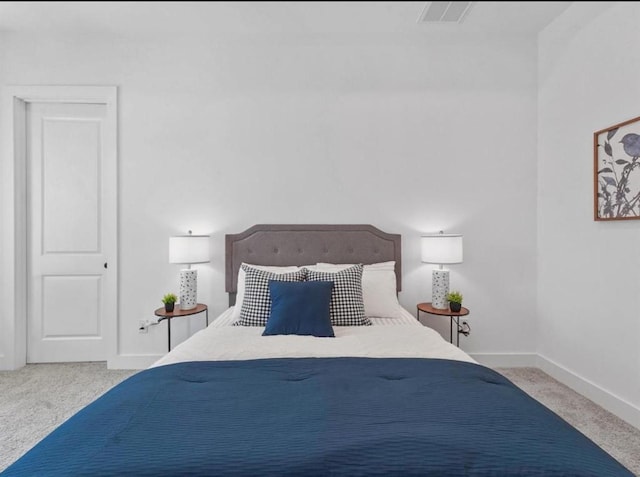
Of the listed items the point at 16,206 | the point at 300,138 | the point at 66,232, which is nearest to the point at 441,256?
the point at 300,138

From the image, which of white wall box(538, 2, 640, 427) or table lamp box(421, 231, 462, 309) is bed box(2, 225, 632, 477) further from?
white wall box(538, 2, 640, 427)

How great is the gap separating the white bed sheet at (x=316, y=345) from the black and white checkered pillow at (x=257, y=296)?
3.2 inches

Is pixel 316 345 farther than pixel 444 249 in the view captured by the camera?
No

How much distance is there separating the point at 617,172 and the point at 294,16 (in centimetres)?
215

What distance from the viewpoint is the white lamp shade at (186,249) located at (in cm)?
255

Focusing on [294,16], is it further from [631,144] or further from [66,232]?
[66,232]

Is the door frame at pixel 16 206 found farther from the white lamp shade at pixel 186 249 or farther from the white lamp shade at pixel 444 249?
the white lamp shade at pixel 444 249

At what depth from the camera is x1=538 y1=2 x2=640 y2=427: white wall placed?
2.07 m

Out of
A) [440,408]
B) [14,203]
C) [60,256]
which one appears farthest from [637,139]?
[14,203]

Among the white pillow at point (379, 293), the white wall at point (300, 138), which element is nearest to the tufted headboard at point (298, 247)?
the white wall at point (300, 138)

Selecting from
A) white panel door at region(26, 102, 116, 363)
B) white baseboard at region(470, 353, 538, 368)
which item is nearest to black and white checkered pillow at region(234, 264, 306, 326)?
white panel door at region(26, 102, 116, 363)

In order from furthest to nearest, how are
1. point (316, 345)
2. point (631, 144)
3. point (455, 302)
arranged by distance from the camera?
point (455, 302) < point (631, 144) < point (316, 345)

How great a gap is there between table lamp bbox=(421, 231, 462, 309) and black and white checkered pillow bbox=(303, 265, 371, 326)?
692mm

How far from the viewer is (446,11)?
111 centimetres
